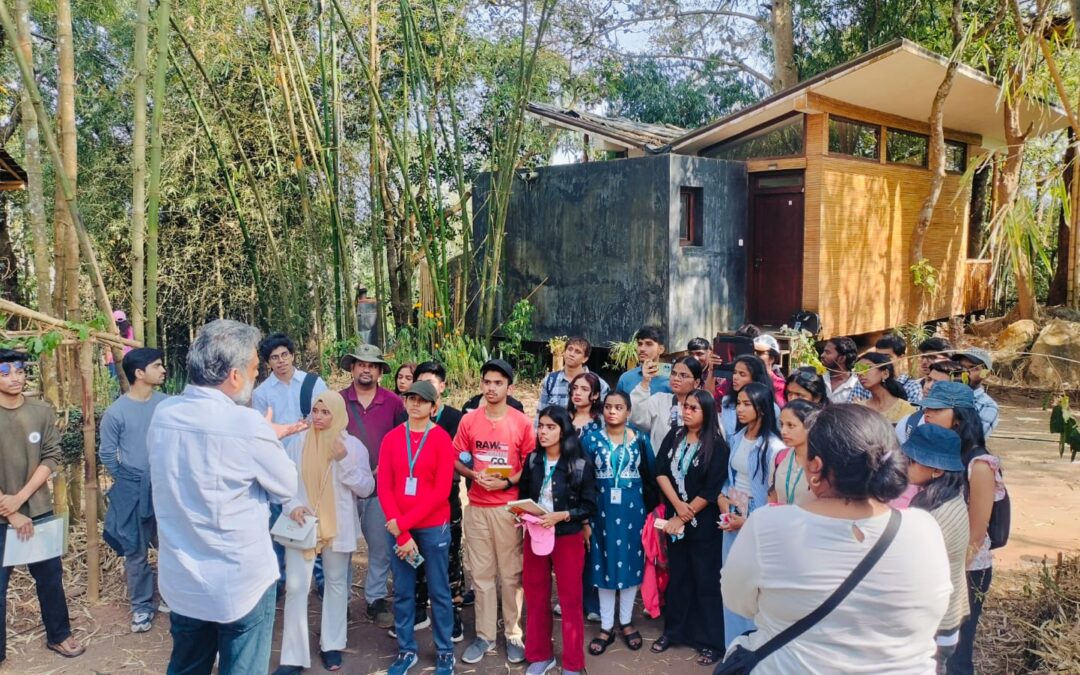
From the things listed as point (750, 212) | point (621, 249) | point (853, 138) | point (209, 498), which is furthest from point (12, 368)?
point (853, 138)

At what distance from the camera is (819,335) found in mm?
9906

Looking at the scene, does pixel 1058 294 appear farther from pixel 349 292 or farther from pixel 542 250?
pixel 349 292

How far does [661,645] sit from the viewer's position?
388 cm

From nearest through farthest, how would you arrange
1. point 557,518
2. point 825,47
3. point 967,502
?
point 967,502
point 557,518
point 825,47

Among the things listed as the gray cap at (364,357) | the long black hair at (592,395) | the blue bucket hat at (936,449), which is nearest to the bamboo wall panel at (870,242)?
the long black hair at (592,395)

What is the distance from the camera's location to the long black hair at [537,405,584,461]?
378 cm

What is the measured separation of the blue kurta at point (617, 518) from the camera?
12.7 ft

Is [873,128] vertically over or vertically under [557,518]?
over

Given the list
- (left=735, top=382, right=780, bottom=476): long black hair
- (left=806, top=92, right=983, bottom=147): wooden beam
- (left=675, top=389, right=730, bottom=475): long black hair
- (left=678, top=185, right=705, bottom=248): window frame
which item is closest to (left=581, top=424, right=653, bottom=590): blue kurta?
(left=675, top=389, right=730, bottom=475): long black hair

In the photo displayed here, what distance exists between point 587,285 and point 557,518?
6.28 metres

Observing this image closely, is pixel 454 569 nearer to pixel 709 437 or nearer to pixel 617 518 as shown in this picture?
pixel 617 518

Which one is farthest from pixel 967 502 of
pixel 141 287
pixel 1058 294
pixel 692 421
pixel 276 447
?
pixel 1058 294

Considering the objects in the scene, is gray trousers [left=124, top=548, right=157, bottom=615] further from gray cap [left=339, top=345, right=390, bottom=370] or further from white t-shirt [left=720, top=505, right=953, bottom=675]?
white t-shirt [left=720, top=505, right=953, bottom=675]

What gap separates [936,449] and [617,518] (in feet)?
5.03
